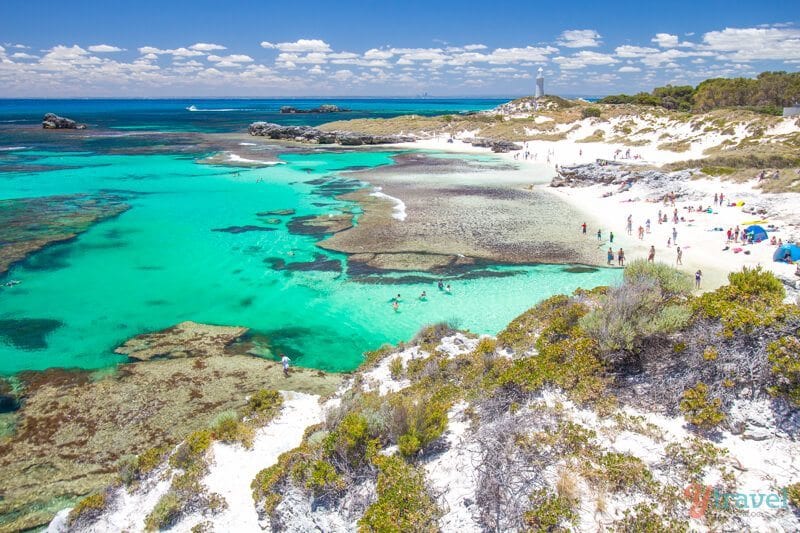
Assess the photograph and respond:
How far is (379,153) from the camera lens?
80188 millimetres

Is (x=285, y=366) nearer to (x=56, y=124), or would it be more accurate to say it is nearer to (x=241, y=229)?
(x=241, y=229)

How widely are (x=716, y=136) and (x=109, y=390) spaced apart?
6995 centimetres

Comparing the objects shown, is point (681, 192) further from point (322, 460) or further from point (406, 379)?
point (322, 460)

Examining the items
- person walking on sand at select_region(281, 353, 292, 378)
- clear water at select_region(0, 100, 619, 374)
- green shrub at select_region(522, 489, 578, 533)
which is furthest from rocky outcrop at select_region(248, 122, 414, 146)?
green shrub at select_region(522, 489, 578, 533)

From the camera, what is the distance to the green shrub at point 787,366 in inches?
320

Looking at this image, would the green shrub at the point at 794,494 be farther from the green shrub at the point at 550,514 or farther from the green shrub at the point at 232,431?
the green shrub at the point at 232,431

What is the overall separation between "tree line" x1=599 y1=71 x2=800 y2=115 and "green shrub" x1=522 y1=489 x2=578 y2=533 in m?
83.9

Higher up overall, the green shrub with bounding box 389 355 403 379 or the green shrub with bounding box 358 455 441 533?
the green shrub with bounding box 358 455 441 533

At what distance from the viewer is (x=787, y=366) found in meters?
8.23

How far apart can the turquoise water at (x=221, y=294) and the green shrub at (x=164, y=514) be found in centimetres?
927

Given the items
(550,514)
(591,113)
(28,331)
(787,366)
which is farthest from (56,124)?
(787,366)

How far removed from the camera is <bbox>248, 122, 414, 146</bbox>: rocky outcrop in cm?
9169

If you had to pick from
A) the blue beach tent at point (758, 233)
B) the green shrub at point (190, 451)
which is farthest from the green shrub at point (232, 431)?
the blue beach tent at point (758, 233)

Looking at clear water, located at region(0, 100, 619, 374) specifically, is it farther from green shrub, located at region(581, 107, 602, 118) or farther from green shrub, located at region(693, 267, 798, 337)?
green shrub, located at region(581, 107, 602, 118)
